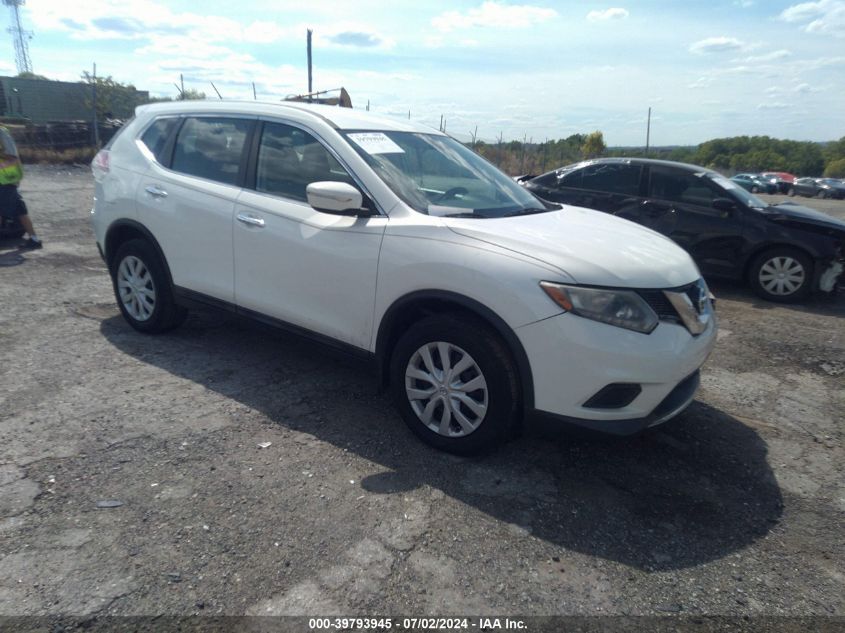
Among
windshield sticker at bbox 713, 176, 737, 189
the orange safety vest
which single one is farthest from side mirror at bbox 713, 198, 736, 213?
the orange safety vest

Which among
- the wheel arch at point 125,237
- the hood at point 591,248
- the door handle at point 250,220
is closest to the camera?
the hood at point 591,248

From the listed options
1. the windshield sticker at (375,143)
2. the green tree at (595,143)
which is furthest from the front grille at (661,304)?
the green tree at (595,143)

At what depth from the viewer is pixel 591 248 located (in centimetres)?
324

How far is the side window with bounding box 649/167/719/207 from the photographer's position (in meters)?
7.84

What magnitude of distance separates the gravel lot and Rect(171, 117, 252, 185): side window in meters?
1.14

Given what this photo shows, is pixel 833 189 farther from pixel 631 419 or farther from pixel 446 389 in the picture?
pixel 446 389

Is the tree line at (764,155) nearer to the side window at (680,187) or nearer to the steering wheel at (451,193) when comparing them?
the side window at (680,187)

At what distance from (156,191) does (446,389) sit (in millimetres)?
2819

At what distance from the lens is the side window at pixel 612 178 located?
8242 millimetres

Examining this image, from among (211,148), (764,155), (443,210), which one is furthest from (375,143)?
(764,155)

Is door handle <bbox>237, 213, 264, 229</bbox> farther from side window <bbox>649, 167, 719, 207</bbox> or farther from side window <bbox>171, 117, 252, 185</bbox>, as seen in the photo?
side window <bbox>649, 167, 719, 207</bbox>

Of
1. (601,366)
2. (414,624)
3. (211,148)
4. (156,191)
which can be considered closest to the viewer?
(414,624)

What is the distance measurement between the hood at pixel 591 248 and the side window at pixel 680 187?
14.9 feet

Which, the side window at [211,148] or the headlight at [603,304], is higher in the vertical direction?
the side window at [211,148]
